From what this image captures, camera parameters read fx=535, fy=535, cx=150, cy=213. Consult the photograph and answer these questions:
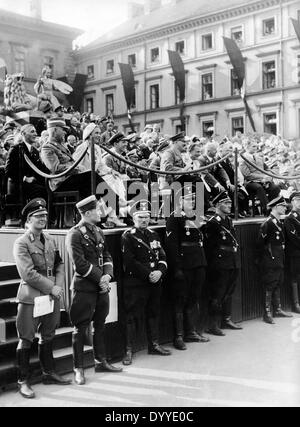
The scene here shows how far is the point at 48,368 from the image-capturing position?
520cm

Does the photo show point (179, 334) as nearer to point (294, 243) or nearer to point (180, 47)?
point (294, 243)

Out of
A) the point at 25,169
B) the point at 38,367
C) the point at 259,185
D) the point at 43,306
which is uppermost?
the point at 25,169

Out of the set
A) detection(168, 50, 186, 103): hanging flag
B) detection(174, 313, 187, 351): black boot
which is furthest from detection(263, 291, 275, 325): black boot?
detection(168, 50, 186, 103): hanging flag

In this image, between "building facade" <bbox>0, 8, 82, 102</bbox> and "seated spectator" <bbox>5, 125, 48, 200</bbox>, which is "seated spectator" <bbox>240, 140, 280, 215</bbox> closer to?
"seated spectator" <bbox>5, 125, 48, 200</bbox>

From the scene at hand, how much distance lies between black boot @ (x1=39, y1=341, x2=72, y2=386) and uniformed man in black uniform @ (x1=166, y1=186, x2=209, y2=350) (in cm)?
182

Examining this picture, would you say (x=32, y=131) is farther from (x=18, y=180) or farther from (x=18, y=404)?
(x=18, y=404)

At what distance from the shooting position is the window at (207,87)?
34.6 meters

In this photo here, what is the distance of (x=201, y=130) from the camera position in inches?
1383

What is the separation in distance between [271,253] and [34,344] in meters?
3.87

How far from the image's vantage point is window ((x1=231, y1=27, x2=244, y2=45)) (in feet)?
101

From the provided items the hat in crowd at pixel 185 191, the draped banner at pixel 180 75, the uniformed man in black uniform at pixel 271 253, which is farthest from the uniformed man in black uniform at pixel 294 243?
the draped banner at pixel 180 75

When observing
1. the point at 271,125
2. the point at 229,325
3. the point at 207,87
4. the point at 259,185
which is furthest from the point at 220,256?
the point at 207,87

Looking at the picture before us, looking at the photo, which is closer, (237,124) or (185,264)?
(185,264)

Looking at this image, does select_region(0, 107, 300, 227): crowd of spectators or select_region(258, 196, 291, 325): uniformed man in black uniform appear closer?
select_region(0, 107, 300, 227): crowd of spectators
